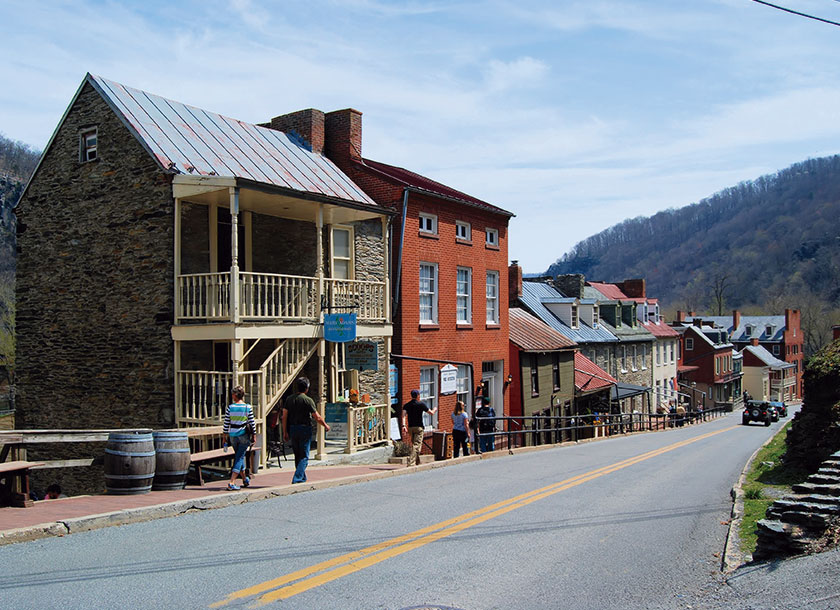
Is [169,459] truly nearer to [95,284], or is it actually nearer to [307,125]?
[95,284]

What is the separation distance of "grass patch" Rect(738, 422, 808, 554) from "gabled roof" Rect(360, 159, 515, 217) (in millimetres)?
11794

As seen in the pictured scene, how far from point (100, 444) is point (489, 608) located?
12382 millimetres

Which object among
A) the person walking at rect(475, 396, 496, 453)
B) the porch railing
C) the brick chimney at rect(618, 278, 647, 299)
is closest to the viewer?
the porch railing

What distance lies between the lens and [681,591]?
22.3 ft

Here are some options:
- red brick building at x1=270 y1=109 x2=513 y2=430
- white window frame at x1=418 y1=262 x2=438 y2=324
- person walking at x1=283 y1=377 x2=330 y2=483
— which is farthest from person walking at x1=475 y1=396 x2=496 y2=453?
person walking at x1=283 y1=377 x2=330 y2=483

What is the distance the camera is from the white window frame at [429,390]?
74.1 ft

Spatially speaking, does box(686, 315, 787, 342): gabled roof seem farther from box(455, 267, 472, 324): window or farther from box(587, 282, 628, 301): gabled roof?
box(455, 267, 472, 324): window

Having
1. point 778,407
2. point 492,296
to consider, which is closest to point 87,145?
point 492,296

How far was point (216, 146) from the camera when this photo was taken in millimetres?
18031

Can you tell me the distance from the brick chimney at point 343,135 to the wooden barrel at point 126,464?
13.6 meters

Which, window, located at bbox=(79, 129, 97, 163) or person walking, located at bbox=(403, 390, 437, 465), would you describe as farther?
window, located at bbox=(79, 129, 97, 163)

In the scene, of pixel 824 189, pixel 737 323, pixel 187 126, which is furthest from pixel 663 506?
pixel 824 189

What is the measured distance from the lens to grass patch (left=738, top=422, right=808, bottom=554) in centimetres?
904

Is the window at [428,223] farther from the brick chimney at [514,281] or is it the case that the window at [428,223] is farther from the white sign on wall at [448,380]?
the brick chimney at [514,281]
